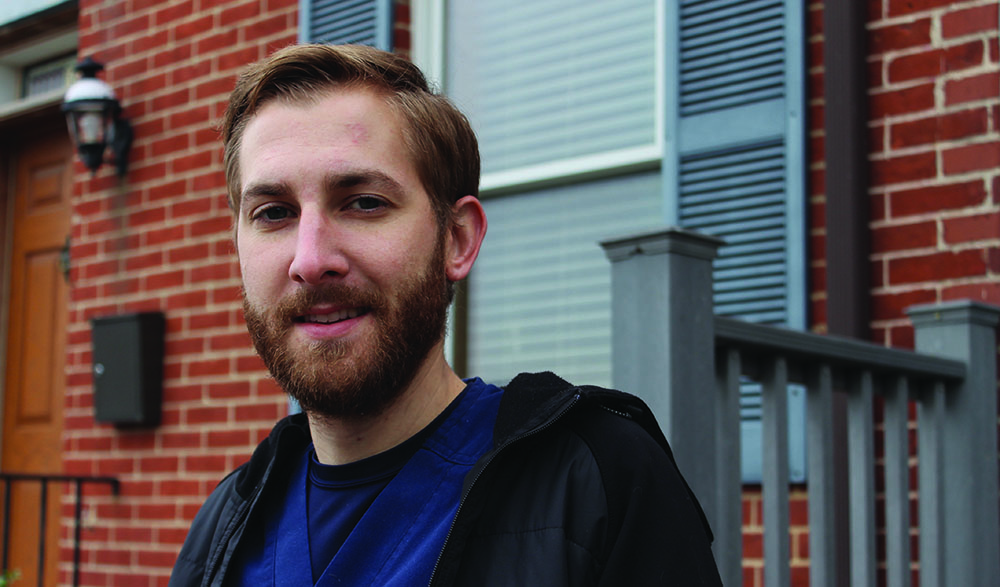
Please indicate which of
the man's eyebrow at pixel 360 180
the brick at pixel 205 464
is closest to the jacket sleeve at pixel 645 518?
the man's eyebrow at pixel 360 180

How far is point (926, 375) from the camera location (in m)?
2.56

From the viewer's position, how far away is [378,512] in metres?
1.47

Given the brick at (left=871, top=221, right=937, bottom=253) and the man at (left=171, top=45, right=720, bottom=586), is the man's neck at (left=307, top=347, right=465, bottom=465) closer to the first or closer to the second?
the man at (left=171, top=45, right=720, bottom=586)

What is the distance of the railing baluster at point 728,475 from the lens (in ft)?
6.40

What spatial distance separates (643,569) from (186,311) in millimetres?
3729

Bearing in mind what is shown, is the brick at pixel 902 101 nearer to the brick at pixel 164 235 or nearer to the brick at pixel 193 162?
the brick at pixel 193 162

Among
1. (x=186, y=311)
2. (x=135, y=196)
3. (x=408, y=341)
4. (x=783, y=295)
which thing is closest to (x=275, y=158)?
Result: (x=408, y=341)

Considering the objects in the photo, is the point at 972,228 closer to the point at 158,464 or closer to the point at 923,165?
the point at 923,165

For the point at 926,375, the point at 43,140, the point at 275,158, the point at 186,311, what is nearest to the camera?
the point at 275,158

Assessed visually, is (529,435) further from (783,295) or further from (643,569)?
(783,295)

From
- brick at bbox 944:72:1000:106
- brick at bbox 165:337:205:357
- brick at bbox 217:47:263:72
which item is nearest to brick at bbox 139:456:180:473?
brick at bbox 165:337:205:357

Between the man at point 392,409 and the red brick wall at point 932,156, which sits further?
the red brick wall at point 932,156

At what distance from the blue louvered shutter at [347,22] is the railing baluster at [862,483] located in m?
2.38

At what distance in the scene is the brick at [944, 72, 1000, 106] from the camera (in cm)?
289
